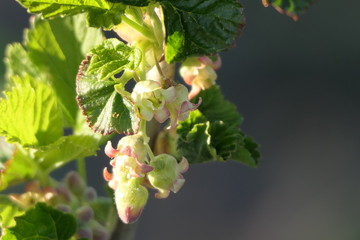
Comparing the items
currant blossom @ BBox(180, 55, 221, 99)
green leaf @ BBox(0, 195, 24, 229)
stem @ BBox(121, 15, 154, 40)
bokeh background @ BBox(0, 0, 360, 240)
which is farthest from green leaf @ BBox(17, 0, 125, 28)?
bokeh background @ BBox(0, 0, 360, 240)

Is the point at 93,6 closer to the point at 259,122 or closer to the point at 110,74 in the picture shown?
the point at 110,74

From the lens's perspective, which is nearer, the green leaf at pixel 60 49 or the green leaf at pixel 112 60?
the green leaf at pixel 112 60

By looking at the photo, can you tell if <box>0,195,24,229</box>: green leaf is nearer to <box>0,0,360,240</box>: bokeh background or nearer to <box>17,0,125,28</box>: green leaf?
<box>17,0,125,28</box>: green leaf

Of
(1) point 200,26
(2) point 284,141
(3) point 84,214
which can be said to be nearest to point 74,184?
(3) point 84,214

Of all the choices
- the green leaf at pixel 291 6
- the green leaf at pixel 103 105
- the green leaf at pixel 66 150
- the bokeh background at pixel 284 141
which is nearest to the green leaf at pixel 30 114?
the green leaf at pixel 66 150

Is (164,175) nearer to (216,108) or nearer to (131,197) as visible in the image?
(131,197)

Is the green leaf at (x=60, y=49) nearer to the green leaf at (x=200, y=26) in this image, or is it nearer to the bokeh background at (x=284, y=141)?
the green leaf at (x=200, y=26)

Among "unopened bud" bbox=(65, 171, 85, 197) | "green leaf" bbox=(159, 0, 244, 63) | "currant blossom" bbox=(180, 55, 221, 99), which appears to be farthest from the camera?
"unopened bud" bbox=(65, 171, 85, 197)
